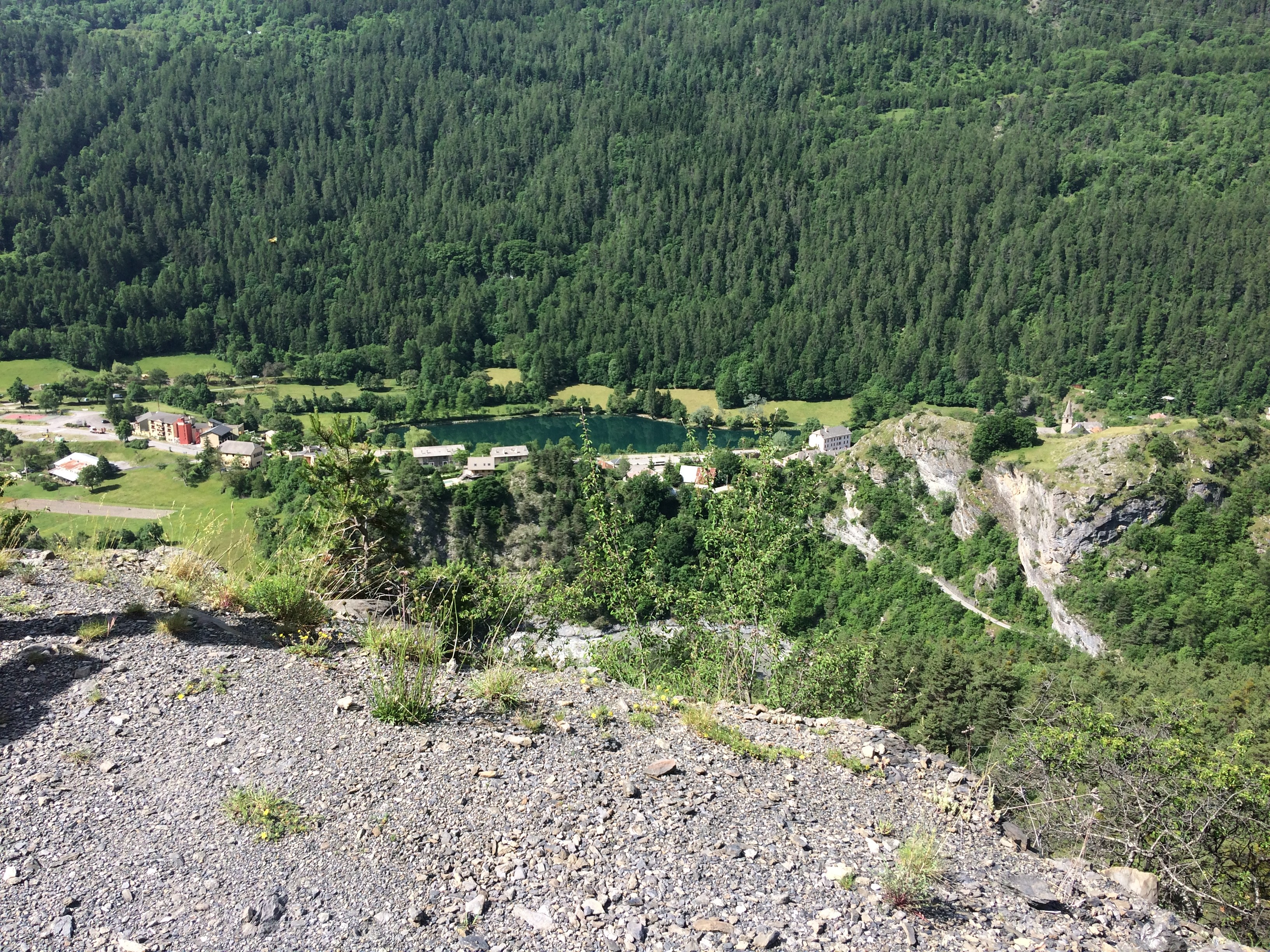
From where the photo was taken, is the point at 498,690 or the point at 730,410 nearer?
the point at 498,690

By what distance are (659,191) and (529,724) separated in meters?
142

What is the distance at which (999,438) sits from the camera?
41.2 meters

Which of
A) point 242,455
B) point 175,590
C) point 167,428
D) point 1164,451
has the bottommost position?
point 167,428

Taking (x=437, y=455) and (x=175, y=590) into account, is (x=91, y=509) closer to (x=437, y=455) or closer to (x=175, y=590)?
(x=437, y=455)

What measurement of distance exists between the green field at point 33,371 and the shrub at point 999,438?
92.7 metres

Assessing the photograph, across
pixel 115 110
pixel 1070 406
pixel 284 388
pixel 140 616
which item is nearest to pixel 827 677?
pixel 140 616

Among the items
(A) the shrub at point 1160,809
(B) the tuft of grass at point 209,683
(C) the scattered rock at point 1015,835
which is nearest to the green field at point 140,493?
(B) the tuft of grass at point 209,683

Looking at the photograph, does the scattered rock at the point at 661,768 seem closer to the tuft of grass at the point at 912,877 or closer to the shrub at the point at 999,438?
the tuft of grass at the point at 912,877

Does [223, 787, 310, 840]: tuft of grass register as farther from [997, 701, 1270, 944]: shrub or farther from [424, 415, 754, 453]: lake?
[424, 415, 754, 453]: lake

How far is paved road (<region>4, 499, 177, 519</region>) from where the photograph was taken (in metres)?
49.5

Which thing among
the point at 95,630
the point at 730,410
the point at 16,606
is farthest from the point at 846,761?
the point at 730,410

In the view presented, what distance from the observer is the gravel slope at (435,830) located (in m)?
5.37

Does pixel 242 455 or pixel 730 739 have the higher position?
pixel 730 739

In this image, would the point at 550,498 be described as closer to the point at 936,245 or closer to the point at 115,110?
the point at 936,245
